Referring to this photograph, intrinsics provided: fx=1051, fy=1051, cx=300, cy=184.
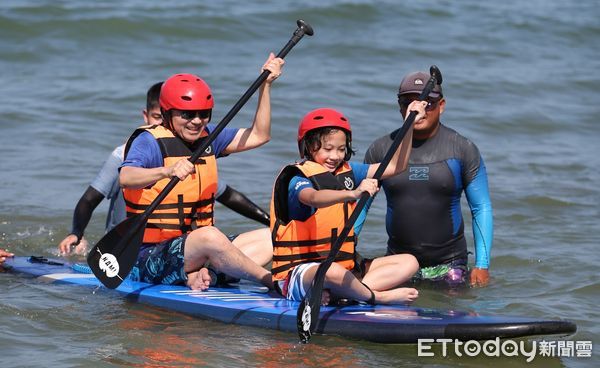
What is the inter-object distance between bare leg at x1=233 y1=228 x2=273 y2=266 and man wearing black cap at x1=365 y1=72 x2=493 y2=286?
2.59 ft

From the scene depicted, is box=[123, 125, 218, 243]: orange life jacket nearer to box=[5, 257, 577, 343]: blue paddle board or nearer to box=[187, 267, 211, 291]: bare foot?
box=[187, 267, 211, 291]: bare foot

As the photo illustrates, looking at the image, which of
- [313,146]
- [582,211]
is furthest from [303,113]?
[313,146]

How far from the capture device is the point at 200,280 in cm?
598

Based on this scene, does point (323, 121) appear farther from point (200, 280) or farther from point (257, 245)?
point (200, 280)

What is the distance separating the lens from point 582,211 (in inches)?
354

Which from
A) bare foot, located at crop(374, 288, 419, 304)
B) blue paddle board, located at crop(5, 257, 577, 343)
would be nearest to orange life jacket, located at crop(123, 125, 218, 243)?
blue paddle board, located at crop(5, 257, 577, 343)

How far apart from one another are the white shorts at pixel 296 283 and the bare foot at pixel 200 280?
524mm

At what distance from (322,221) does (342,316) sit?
502 mm

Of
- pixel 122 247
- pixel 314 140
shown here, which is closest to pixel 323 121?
pixel 314 140

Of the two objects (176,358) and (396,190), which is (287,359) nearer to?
(176,358)

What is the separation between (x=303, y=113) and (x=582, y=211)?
13.5 ft

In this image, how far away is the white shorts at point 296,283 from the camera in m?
5.47

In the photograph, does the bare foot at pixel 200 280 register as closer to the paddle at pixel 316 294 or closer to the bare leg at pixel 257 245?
the bare leg at pixel 257 245

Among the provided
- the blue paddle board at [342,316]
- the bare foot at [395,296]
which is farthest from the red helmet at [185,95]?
the bare foot at [395,296]
